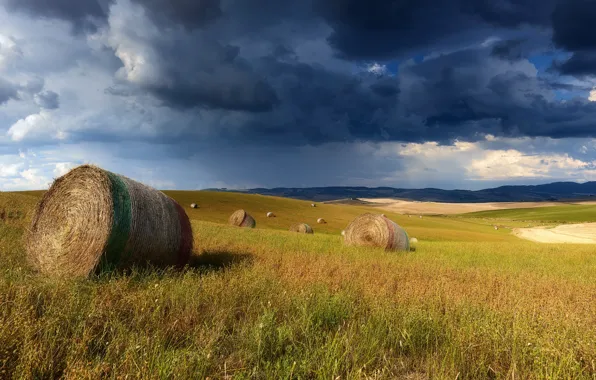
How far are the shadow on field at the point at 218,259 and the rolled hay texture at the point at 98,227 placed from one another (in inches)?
40.9

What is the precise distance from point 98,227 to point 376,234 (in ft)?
49.5

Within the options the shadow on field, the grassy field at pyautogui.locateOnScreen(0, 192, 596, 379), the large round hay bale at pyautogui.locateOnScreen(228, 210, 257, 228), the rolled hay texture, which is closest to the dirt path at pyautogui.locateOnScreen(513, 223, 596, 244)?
the large round hay bale at pyautogui.locateOnScreen(228, 210, 257, 228)

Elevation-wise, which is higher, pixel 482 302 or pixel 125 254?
pixel 125 254

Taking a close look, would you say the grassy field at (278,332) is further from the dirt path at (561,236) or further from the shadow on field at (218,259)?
the dirt path at (561,236)

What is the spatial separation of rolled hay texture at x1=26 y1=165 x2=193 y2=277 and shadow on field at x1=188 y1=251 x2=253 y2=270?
104 centimetres

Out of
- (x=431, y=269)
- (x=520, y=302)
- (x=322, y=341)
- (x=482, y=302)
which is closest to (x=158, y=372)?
(x=322, y=341)

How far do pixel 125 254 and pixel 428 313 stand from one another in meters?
6.83

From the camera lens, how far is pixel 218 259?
11406 millimetres

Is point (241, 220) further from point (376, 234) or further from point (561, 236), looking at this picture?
point (561, 236)

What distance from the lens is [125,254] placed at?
8570 millimetres

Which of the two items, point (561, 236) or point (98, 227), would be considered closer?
point (98, 227)

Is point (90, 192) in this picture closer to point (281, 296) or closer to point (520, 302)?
point (281, 296)

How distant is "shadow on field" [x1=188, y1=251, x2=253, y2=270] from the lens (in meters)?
10.4

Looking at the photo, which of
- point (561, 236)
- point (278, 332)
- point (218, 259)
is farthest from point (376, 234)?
point (561, 236)
